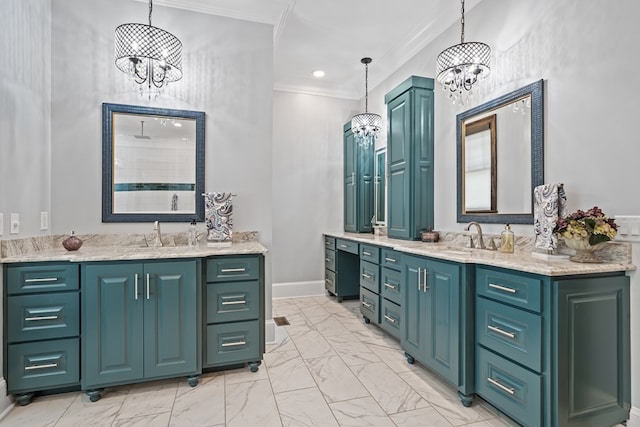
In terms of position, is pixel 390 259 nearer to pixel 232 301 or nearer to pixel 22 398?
pixel 232 301

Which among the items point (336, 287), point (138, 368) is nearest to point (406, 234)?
point (336, 287)

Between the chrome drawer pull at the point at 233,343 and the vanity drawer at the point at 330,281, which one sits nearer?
the chrome drawer pull at the point at 233,343

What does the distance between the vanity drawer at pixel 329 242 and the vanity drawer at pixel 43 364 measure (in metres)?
3.00

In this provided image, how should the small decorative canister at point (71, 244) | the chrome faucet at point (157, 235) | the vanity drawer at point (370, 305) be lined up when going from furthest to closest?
the vanity drawer at point (370, 305)
the chrome faucet at point (157, 235)
the small decorative canister at point (71, 244)

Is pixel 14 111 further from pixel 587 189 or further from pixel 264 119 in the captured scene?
pixel 587 189

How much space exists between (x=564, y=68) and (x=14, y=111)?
3.54m

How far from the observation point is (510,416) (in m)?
1.85

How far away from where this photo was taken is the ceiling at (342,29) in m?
3.01

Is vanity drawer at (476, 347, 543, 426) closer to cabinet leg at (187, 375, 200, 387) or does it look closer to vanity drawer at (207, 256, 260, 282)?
vanity drawer at (207, 256, 260, 282)

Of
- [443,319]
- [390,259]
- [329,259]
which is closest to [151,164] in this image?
[390,259]

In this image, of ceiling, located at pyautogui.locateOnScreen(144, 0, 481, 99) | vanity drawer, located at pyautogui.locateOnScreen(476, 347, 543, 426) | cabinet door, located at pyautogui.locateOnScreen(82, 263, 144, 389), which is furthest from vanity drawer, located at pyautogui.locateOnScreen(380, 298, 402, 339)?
ceiling, located at pyautogui.locateOnScreen(144, 0, 481, 99)

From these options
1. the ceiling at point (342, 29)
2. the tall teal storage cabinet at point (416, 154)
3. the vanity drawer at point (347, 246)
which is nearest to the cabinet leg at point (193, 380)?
the vanity drawer at point (347, 246)

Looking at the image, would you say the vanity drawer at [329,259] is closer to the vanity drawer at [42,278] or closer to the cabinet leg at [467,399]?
the cabinet leg at [467,399]

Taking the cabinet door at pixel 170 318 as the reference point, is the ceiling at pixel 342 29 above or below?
above
